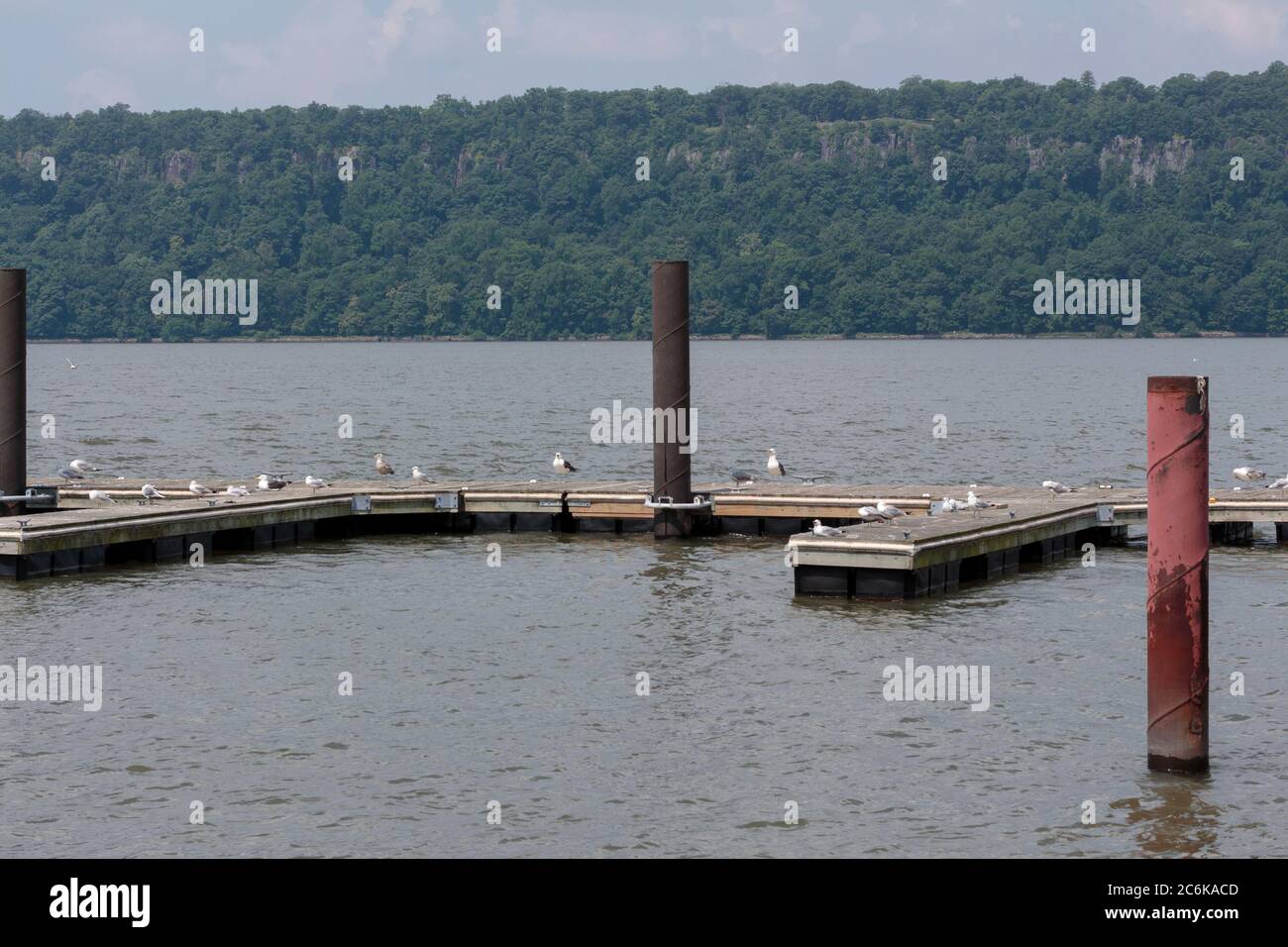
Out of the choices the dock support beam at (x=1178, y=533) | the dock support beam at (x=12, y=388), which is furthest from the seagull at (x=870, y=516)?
the dock support beam at (x=12, y=388)

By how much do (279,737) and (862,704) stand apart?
6638 mm

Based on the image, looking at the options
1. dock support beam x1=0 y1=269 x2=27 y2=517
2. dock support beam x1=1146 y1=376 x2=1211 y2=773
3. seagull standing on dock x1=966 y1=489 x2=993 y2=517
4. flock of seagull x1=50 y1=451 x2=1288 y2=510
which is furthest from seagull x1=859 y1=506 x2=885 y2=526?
dock support beam x1=0 y1=269 x2=27 y2=517

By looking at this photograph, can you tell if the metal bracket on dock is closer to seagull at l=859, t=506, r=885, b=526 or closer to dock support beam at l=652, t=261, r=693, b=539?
dock support beam at l=652, t=261, r=693, b=539

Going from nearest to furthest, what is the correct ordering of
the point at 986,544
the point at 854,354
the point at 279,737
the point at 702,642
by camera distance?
the point at 279,737 → the point at 702,642 → the point at 986,544 → the point at 854,354

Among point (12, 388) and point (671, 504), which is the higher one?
point (12, 388)

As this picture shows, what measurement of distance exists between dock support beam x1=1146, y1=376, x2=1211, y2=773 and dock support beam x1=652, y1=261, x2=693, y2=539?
655 inches

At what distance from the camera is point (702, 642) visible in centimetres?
2459

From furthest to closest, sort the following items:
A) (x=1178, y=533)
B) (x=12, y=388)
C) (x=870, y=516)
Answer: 1. (x=12, y=388)
2. (x=870, y=516)
3. (x=1178, y=533)

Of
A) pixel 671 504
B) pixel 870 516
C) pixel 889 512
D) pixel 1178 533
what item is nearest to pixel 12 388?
pixel 671 504

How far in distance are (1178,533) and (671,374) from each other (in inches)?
678

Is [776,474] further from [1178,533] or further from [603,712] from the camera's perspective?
[1178,533]

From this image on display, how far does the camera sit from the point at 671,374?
32.7m

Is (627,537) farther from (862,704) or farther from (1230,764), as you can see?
(1230,764)
